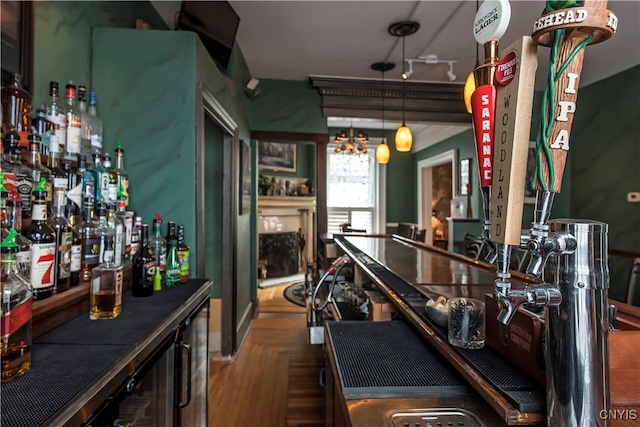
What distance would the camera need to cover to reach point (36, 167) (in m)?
1.17

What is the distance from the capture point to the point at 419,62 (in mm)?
3641

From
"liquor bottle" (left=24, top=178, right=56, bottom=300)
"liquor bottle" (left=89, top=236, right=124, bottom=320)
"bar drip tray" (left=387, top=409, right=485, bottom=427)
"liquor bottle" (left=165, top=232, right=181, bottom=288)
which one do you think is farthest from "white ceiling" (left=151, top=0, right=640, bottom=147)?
"bar drip tray" (left=387, top=409, right=485, bottom=427)

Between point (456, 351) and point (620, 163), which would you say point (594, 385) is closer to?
point (456, 351)

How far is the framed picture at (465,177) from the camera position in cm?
560

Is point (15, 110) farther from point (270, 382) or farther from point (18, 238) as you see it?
point (270, 382)

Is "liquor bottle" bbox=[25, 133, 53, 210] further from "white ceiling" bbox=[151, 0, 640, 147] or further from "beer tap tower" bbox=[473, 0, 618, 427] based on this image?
"white ceiling" bbox=[151, 0, 640, 147]

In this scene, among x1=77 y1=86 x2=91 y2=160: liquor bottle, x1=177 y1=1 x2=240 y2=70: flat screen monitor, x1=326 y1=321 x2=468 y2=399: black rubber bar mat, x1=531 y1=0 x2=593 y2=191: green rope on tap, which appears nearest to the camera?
x1=531 y1=0 x2=593 y2=191: green rope on tap

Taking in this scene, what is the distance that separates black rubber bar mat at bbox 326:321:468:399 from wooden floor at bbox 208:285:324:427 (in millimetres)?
1414

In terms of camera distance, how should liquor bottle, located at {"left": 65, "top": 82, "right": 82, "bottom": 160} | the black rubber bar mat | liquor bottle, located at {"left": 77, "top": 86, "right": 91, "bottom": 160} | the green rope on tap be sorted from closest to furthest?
the green rope on tap < the black rubber bar mat < liquor bottle, located at {"left": 65, "top": 82, "right": 82, "bottom": 160} < liquor bottle, located at {"left": 77, "top": 86, "right": 91, "bottom": 160}

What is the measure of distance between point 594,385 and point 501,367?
198 mm

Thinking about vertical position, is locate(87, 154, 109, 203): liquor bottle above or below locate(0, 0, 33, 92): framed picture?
below

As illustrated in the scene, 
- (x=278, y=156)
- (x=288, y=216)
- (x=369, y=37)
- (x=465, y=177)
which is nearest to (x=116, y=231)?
(x=369, y=37)

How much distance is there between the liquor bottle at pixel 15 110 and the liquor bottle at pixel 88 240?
0.31 m

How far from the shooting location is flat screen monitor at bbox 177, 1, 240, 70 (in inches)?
82.7
